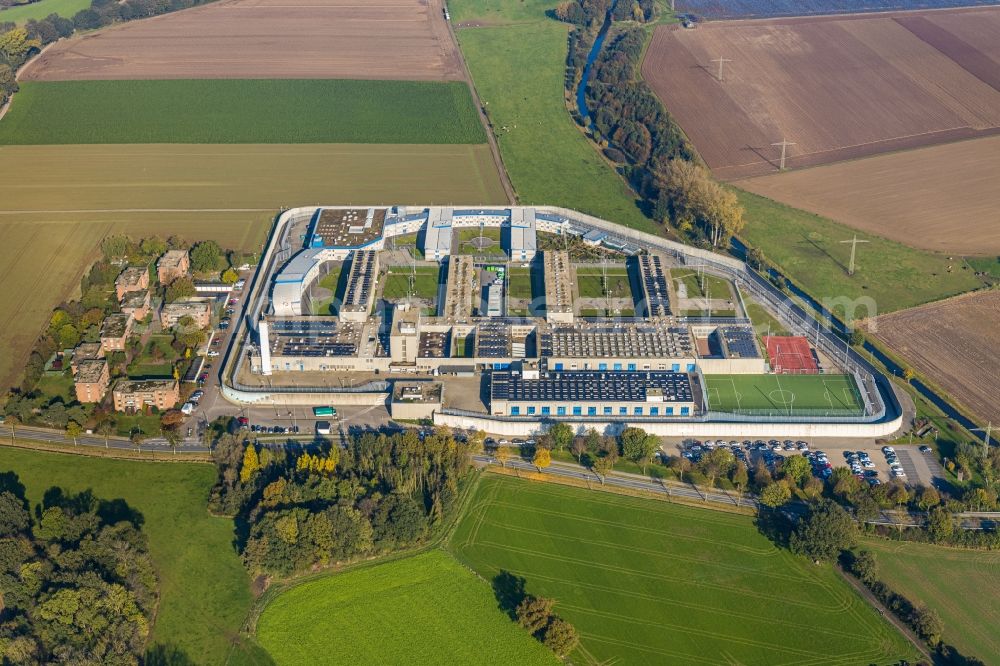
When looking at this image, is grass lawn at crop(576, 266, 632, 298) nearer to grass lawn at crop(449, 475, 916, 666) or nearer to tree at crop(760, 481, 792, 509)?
grass lawn at crop(449, 475, 916, 666)

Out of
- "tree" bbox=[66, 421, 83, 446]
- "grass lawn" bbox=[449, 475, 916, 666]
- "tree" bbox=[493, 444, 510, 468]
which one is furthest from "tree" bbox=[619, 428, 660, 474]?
"tree" bbox=[66, 421, 83, 446]

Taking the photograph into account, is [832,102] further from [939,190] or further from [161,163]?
[161,163]

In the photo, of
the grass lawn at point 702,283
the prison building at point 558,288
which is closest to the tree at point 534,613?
the prison building at point 558,288

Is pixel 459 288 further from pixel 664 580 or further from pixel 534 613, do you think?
pixel 534 613

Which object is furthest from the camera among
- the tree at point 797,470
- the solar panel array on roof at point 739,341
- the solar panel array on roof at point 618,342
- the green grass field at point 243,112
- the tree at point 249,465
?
the green grass field at point 243,112

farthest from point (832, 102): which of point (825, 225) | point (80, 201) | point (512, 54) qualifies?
point (80, 201)

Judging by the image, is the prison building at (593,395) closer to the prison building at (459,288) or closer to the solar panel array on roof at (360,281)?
the prison building at (459,288)
